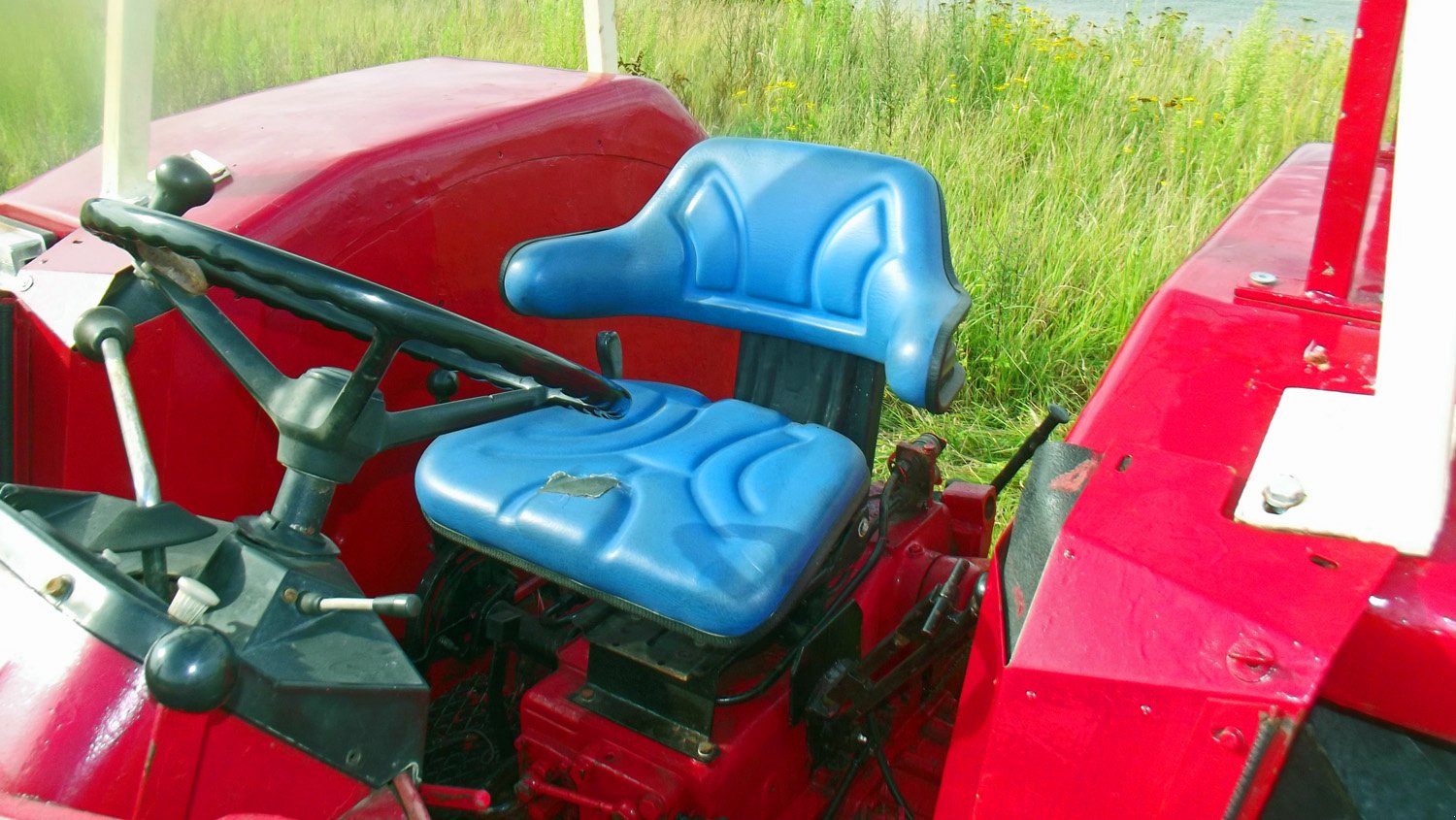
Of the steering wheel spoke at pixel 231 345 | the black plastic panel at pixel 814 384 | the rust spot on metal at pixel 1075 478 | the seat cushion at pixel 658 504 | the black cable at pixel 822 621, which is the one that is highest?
the steering wheel spoke at pixel 231 345

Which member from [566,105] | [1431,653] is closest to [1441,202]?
[1431,653]

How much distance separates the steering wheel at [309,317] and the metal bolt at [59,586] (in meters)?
0.22

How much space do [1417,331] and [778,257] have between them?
1222mm

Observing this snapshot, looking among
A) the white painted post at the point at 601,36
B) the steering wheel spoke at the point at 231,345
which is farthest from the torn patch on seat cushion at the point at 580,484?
the white painted post at the point at 601,36

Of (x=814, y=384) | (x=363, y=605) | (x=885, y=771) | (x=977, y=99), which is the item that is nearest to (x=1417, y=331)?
(x=363, y=605)

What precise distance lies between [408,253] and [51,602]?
88 centimetres

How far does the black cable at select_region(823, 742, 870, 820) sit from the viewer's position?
1.66m

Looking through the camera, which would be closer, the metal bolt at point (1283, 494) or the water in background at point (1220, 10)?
the metal bolt at point (1283, 494)

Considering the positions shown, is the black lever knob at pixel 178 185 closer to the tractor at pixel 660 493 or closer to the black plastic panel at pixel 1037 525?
the tractor at pixel 660 493

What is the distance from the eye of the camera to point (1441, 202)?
2.55 feet

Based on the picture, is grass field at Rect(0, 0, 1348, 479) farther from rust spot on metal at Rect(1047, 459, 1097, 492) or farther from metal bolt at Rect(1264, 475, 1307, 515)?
metal bolt at Rect(1264, 475, 1307, 515)

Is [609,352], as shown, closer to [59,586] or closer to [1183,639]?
[59,586]

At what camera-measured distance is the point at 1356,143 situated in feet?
3.74

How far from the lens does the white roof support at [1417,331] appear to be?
769 mm
